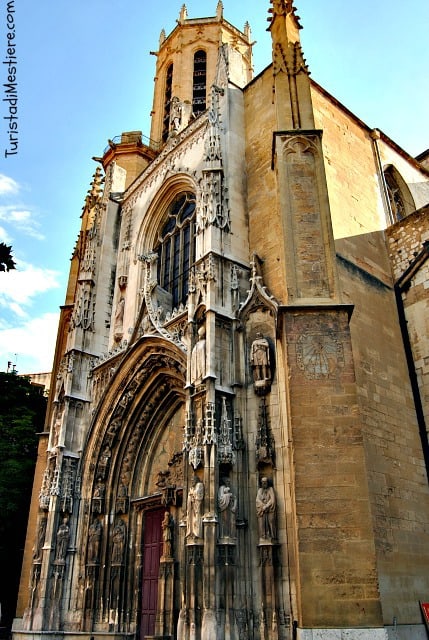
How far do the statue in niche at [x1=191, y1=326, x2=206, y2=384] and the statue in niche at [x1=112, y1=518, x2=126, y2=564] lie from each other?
4895 millimetres

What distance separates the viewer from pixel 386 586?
8.48 m

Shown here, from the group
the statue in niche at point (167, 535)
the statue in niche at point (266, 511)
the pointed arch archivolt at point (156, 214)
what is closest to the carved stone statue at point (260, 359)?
the statue in niche at point (266, 511)

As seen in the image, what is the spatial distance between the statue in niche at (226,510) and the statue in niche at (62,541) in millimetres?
5753

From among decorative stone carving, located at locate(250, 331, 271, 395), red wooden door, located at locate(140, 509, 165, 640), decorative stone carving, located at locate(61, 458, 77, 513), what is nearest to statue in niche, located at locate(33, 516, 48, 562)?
decorative stone carving, located at locate(61, 458, 77, 513)

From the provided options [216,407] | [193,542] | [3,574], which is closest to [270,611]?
[193,542]

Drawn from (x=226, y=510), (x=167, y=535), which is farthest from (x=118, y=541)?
(x=226, y=510)

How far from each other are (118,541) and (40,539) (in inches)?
81.1

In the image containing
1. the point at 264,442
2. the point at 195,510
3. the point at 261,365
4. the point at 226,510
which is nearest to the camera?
the point at 226,510

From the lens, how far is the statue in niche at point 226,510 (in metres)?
8.99

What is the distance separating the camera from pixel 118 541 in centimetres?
1302

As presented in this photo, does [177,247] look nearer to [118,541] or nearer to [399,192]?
[399,192]

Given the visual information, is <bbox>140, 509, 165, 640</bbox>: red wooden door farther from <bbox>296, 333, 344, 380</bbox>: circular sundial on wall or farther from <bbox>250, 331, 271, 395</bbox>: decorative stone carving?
<bbox>296, 333, 344, 380</bbox>: circular sundial on wall

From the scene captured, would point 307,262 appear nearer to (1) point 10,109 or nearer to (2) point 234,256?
(2) point 234,256

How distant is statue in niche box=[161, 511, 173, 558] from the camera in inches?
453
